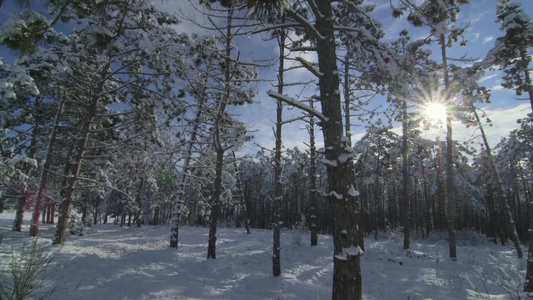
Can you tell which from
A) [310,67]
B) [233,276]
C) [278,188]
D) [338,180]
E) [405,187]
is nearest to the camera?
[338,180]

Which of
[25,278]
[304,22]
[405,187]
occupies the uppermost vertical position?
[304,22]

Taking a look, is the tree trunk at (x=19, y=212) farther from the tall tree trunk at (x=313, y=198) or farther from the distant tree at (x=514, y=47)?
the distant tree at (x=514, y=47)

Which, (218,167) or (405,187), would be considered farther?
(405,187)

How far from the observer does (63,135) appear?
50.8ft

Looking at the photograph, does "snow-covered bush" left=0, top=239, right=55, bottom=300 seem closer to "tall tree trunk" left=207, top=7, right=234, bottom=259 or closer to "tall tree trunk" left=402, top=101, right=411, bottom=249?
"tall tree trunk" left=207, top=7, right=234, bottom=259

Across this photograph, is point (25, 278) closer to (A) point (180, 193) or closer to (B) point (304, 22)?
(B) point (304, 22)

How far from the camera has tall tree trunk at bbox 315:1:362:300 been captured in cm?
342

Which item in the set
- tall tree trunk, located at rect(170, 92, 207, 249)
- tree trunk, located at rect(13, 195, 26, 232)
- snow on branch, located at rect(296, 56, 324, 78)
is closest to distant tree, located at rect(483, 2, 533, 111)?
snow on branch, located at rect(296, 56, 324, 78)

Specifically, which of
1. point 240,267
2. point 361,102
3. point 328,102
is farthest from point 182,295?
point 361,102

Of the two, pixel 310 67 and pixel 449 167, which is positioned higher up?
pixel 310 67

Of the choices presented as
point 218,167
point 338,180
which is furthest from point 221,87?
point 338,180

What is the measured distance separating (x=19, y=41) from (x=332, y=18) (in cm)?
444

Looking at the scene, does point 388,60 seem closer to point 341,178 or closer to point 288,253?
point 341,178

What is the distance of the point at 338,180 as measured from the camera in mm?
3652
